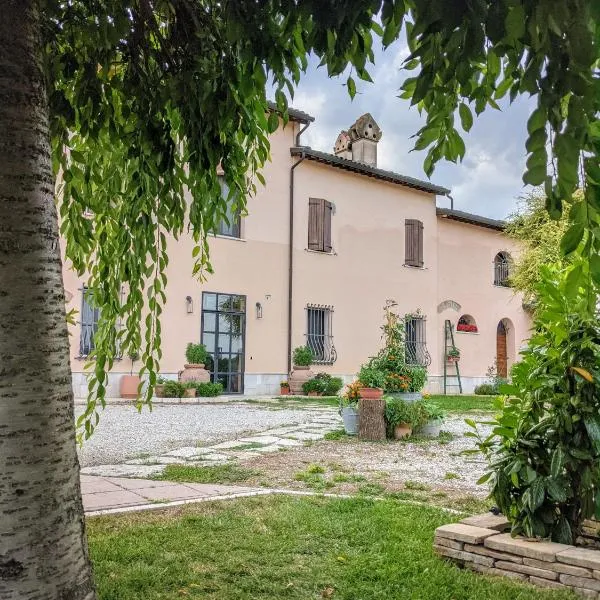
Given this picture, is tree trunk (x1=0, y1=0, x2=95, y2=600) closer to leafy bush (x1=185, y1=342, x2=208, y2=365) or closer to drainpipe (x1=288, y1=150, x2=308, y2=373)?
leafy bush (x1=185, y1=342, x2=208, y2=365)

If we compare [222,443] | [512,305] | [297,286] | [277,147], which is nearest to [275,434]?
[222,443]

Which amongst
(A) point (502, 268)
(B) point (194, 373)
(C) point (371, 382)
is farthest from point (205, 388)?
(A) point (502, 268)

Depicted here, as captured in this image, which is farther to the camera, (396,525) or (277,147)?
(277,147)

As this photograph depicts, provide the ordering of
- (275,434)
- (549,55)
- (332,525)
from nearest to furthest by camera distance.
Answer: (549,55) → (332,525) → (275,434)

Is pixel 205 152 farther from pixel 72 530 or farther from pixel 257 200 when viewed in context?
pixel 257 200

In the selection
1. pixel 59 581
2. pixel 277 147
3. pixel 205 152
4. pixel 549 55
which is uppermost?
pixel 277 147

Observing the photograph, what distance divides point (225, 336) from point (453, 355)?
23.0 ft

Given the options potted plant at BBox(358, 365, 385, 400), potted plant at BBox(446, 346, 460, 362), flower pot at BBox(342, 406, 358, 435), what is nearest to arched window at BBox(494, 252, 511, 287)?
potted plant at BBox(446, 346, 460, 362)

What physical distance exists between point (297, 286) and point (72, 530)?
1419 cm

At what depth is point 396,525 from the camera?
12.0ft

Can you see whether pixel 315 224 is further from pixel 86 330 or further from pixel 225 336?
pixel 86 330

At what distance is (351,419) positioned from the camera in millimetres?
7809

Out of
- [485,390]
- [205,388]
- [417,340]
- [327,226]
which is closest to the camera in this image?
[205,388]

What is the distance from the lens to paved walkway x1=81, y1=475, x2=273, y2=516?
13.4ft
